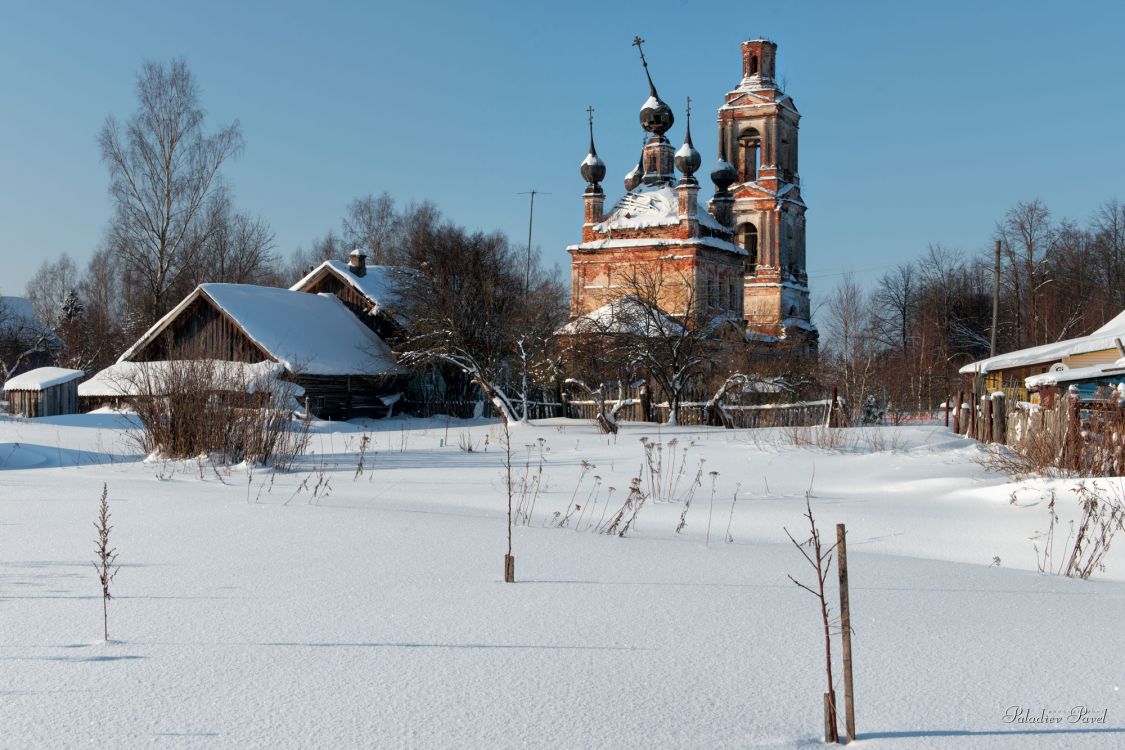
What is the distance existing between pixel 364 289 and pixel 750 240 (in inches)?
1059

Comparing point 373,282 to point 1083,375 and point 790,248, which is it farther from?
point 790,248

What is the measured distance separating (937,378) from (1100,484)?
36.1 meters

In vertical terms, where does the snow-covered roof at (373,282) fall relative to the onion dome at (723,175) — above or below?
below

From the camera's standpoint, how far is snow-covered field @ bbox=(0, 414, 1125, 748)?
3062 mm

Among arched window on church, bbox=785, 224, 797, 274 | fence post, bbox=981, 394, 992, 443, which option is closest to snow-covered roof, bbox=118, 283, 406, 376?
fence post, bbox=981, 394, 992, 443

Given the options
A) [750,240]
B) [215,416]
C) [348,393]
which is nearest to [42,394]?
[348,393]

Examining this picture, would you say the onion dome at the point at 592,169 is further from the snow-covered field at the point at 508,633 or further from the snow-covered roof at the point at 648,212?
the snow-covered field at the point at 508,633

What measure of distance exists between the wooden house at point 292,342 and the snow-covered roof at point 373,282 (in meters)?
1.25

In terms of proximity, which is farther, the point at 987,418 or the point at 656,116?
the point at 656,116

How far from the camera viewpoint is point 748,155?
5453 cm

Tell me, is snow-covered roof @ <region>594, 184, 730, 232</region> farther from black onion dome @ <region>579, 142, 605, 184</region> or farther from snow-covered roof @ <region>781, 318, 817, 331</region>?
snow-covered roof @ <region>781, 318, 817, 331</region>

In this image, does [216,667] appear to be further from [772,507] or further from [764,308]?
[764,308]

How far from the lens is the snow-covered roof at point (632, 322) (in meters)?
25.3

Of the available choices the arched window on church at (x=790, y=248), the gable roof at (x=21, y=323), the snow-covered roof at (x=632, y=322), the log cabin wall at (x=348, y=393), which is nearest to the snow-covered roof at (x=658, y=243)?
the arched window on church at (x=790, y=248)
